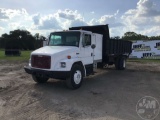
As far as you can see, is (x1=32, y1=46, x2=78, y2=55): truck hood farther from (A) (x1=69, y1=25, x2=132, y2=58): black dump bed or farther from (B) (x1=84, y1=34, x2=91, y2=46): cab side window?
(A) (x1=69, y1=25, x2=132, y2=58): black dump bed

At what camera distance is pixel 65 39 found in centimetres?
1049

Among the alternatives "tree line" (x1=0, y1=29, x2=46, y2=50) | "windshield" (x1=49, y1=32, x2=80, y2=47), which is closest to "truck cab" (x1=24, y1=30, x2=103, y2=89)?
A: "windshield" (x1=49, y1=32, x2=80, y2=47)

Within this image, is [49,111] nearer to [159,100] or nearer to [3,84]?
[159,100]

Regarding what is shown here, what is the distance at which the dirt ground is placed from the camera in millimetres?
6764

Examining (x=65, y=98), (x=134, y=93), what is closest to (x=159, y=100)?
(x=134, y=93)

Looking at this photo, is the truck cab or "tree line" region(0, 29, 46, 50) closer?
the truck cab

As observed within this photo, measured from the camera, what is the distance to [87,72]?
11.0m

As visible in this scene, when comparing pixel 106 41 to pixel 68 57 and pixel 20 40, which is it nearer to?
pixel 68 57

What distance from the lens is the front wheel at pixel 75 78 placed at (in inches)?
374

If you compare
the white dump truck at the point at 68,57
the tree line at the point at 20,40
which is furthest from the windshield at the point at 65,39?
the tree line at the point at 20,40

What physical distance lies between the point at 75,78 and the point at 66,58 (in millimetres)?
972

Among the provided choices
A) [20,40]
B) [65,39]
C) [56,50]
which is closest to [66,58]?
[56,50]
